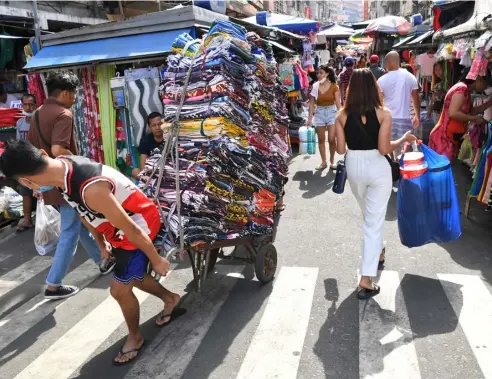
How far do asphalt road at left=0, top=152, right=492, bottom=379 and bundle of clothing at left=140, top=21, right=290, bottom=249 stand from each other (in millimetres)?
690

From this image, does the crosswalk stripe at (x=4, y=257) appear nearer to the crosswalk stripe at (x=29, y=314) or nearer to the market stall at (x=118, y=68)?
the crosswalk stripe at (x=29, y=314)

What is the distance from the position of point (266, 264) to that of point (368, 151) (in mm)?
1366

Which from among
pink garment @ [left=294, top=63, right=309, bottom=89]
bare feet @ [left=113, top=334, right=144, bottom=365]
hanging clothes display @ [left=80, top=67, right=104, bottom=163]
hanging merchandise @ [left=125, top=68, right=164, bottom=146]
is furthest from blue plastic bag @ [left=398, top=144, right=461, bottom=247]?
pink garment @ [left=294, top=63, right=309, bottom=89]

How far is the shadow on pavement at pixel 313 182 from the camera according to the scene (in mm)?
7154

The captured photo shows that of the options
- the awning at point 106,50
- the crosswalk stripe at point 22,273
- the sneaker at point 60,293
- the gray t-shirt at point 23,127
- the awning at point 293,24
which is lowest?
the crosswalk stripe at point 22,273

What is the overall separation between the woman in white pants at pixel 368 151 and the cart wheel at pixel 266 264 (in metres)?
0.82

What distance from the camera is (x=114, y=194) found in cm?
286

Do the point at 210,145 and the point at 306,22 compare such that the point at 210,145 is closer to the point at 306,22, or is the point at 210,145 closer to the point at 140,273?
the point at 140,273

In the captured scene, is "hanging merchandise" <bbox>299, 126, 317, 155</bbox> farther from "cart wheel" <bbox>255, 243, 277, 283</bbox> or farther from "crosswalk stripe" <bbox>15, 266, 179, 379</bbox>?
"crosswalk stripe" <bbox>15, 266, 179, 379</bbox>

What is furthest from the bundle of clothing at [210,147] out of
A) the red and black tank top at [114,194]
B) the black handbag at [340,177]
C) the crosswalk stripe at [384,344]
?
the crosswalk stripe at [384,344]

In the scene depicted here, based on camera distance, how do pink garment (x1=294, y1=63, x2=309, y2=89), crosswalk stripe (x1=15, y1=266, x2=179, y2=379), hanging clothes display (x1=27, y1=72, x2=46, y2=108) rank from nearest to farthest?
crosswalk stripe (x1=15, y1=266, x2=179, y2=379)
hanging clothes display (x1=27, y1=72, x2=46, y2=108)
pink garment (x1=294, y1=63, x2=309, y2=89)

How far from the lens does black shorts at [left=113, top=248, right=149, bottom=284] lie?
310 centimetres

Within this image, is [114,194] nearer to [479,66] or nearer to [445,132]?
[445,132]

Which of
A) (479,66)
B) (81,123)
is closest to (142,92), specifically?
(81,123)
